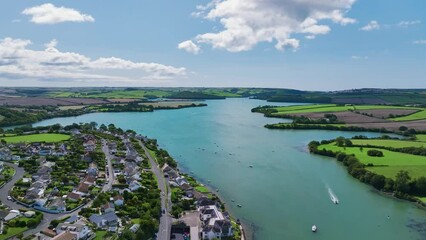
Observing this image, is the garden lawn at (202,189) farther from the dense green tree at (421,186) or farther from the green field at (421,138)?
the green field at (421,138)

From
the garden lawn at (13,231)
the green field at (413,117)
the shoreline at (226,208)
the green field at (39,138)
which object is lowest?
the shoreline at (226,208)

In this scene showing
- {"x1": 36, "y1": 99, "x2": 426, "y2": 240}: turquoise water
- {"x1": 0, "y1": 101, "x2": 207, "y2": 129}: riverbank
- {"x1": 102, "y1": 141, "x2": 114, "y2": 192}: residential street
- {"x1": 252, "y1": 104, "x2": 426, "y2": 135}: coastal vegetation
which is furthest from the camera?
{"x1": 0, "y1": 101, "x2": 207, "y2": 129}: riverbank

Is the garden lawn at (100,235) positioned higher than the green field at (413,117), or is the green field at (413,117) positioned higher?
the green field at (413,117)

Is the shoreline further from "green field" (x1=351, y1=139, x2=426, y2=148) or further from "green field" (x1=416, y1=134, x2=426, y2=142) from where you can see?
"green field" (x1=416, y1=134, x2=426, y2=142)

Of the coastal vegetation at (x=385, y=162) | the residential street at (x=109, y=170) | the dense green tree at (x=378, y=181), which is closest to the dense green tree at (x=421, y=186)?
the coastal vegetation at (x=385, y=162)

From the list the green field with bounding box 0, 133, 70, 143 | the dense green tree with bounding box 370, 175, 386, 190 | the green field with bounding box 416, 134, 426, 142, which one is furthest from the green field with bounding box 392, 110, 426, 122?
the green field with bounding box 0, 133, 70, 143

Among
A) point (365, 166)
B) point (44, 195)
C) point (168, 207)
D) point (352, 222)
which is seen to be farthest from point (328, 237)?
point (44, 195)

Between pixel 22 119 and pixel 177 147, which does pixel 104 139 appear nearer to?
pixel 177 147
